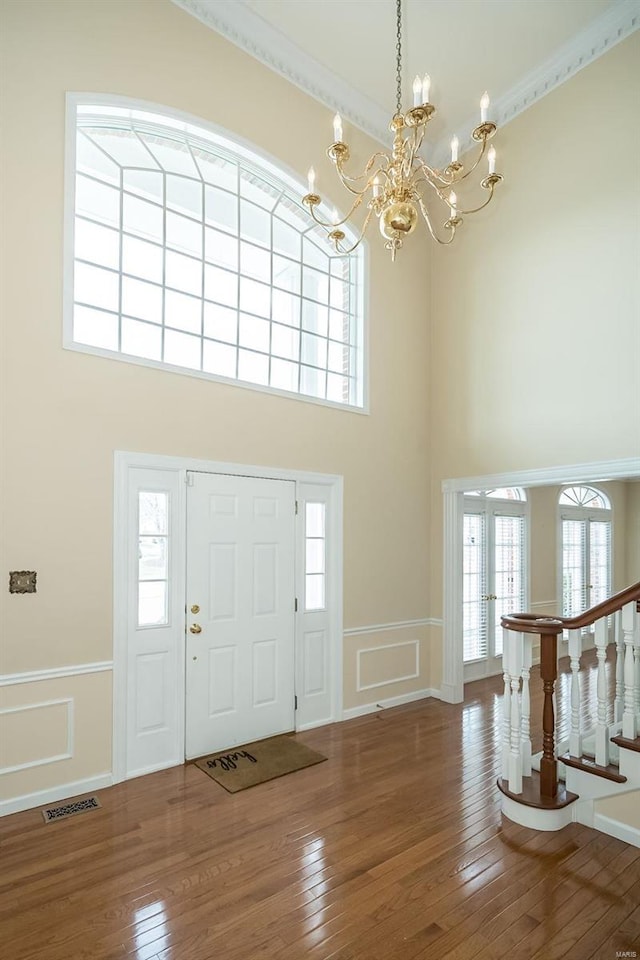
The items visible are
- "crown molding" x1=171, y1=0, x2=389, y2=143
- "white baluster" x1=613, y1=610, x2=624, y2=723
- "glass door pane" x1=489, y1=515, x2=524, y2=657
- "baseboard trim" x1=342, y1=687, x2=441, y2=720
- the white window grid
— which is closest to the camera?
"white baluster" x1=613, y1=610, x2=624, y2=723

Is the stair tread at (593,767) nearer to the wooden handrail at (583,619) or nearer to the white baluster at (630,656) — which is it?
the white baluster at (630,656)

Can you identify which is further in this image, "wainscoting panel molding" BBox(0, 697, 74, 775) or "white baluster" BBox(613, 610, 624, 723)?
"white baluster" BBox(613, 610, 624, 723)

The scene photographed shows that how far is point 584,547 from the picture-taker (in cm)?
780

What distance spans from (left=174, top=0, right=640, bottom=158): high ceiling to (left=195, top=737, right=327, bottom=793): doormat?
5.50m

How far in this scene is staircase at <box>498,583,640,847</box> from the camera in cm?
295

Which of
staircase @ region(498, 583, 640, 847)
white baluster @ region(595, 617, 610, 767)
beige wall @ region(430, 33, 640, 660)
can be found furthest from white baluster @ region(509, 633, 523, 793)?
beige wall @ region(430, 33, 640, 660)

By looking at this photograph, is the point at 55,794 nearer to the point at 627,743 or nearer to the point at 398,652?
the point at 398,652

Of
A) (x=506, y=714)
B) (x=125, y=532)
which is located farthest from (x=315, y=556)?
(x=506, y=714)

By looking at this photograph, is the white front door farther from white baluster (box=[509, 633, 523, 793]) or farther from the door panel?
the door panel

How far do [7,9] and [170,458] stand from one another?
288cm

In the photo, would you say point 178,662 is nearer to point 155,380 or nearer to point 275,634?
point 275,634

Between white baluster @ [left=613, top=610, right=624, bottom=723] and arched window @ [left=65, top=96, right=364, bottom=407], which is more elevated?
arched window @ [left=65, top=96, right=364, bottom=407]

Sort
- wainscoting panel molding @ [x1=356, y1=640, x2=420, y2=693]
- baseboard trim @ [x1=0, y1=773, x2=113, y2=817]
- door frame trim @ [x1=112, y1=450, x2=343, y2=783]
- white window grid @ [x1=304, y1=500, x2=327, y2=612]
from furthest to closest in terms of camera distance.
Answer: wainscoting panel molding @ [x1=356, y1=640, x2=420, y2=693]
white window grid @ [x1=304, y1=500, x2=327, y2=612]
door frame trim @ [x1=112, y1=450, x2=343, y2=783]
baseboard trim @ [x1=0, y1=773, x2=113, y2=817]

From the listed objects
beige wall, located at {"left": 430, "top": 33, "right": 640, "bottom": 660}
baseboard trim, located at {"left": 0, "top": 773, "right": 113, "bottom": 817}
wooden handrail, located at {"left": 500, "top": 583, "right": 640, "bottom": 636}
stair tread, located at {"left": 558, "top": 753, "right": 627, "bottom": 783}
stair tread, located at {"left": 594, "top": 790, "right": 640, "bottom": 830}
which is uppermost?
beige wall, located at {"left": 430, "top": 33, "right": 640, "bottom": 660}
